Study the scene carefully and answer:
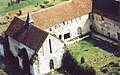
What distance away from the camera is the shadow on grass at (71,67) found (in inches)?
2717

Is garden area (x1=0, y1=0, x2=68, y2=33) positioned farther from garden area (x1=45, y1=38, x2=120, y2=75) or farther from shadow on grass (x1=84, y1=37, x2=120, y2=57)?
garden area (x1=45, y1=38, x2=120, y2=75)

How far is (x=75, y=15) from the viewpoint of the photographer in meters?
80.7

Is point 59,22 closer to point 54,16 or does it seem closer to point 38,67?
point 54,16

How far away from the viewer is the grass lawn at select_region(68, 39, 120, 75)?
72250 millimetres

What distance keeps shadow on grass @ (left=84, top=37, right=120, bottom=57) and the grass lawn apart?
0.42 meters

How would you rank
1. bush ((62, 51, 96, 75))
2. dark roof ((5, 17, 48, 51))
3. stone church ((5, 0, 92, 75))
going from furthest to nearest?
dark roof ((5, 17, 48, 51)) < stone church ((5, 0, 92, 75)) < bush ((62, 51, 96, 75))

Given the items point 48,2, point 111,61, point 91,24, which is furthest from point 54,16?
point 48,2

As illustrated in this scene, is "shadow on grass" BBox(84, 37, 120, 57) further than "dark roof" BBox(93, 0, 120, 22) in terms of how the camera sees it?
No

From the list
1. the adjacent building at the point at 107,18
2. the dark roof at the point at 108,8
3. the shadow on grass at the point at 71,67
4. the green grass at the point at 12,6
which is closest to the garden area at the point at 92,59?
the shadow on grass at the point at 71,67

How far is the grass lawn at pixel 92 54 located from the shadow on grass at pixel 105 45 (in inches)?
16.7

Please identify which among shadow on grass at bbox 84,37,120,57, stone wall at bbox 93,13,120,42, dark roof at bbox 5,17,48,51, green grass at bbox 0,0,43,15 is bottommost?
shadow on grass at bbox 84,37,120,57

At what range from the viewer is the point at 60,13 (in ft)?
262

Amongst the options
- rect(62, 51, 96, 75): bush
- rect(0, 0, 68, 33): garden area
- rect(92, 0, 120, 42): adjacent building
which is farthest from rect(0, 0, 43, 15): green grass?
rect(62, 51, 96, 75): bush

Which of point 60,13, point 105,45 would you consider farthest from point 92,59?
point 60,13
